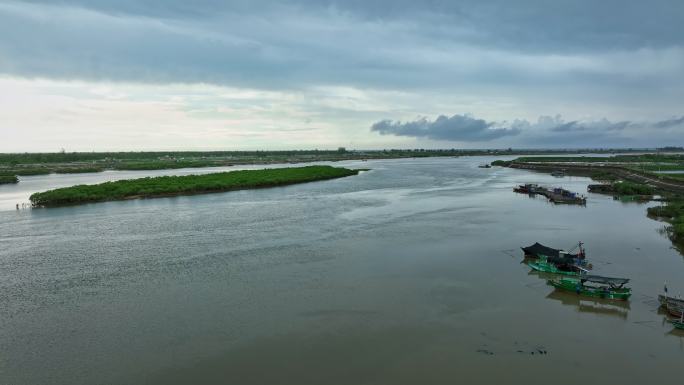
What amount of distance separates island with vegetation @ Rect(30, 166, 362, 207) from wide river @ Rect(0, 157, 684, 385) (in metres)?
10.3

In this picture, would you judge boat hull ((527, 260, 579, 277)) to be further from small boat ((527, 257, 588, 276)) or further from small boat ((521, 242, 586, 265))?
small boat ((521, 242, 586, 265))

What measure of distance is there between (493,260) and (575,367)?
10.1 metres

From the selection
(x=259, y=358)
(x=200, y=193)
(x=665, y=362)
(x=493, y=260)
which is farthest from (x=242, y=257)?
(x=200, y=193)

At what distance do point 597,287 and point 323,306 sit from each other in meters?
10.6

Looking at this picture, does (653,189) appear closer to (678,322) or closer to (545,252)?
(545,252)

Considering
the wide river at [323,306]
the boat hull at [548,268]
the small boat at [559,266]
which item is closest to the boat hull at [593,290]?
the wide river at [323,306]

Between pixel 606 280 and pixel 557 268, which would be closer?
pixel 606 280

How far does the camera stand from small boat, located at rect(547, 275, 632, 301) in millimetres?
16484

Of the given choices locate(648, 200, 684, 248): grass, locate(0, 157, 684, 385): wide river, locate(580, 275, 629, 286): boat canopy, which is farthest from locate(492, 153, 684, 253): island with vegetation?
locate(580, 275, 629, 286): boat canopy

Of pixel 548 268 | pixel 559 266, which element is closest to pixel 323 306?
pixel 548 268

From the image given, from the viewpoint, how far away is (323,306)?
16031mm

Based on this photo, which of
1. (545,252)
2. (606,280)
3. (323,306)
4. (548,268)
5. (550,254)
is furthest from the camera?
(545,252)

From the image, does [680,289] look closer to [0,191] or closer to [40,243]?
[40,243]

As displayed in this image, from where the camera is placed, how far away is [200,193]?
163 ft
